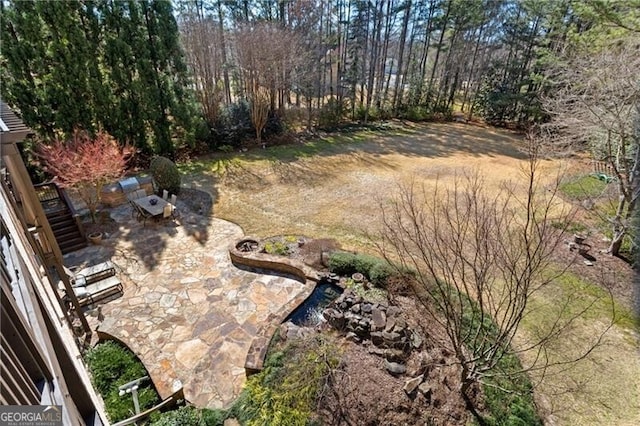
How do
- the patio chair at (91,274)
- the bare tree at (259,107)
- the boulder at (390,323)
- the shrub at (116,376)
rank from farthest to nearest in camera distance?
the bare tree at (259,107) < the patio chair at (91,274) < the boulder at (390,323) < the shrub at (116,376)

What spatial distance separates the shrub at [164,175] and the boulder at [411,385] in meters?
10.1

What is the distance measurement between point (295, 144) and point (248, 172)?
4946mm

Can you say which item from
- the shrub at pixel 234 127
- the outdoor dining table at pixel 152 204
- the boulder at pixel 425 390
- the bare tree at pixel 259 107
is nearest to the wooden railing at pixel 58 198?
the outdoor dining table at pixel 152 204

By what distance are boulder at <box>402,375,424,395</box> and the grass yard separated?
2061 millimetres

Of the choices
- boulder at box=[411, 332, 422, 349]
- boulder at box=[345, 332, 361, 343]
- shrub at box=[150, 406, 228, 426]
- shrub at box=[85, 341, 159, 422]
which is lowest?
shrub at box=[85, 341, 159, 422]

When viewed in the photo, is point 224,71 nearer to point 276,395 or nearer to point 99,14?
point 99,14

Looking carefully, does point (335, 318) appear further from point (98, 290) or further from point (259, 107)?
point (259, 107)

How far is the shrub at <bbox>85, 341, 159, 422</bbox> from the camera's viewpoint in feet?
16.2

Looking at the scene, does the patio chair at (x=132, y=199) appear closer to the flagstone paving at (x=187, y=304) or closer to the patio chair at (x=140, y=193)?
the patio chair at (x=140, y=193)

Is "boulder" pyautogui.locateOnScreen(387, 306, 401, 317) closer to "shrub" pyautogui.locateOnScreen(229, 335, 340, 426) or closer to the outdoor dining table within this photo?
"shrub" pyautogui.locateOnScreen(229, 335, 340, 426)

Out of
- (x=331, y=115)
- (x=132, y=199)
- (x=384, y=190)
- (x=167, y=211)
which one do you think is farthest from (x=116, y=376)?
(x=331, y=115)

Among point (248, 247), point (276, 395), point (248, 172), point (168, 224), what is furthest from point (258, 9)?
point (276, 395)

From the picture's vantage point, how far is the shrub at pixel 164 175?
11211mm

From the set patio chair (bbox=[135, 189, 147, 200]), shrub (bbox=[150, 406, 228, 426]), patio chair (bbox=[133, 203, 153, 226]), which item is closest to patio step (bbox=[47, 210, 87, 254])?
patio chair (bbox=[133, 203, 153, 226])
